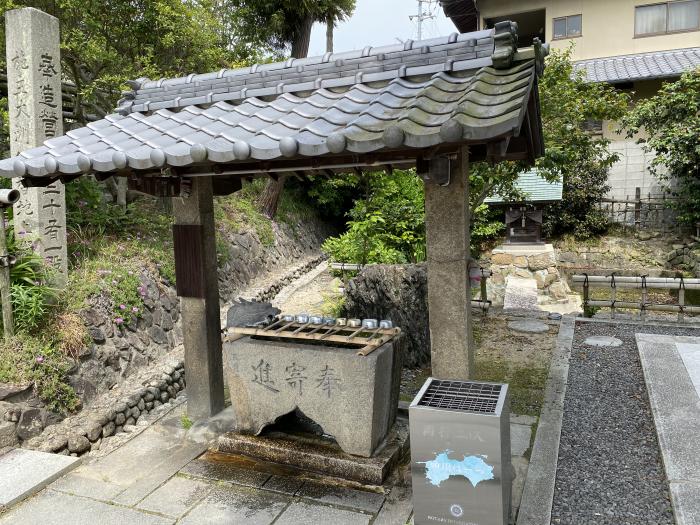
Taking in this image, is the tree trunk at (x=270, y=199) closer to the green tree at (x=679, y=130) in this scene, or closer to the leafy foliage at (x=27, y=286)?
the leafy foliage at (x=27, y=286)

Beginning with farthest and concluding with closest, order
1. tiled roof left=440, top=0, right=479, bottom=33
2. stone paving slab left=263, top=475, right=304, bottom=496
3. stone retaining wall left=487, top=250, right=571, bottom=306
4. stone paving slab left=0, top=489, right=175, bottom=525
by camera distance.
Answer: tiled roof left=440, top=0, right=479, bottom=33, stone retaining wall left=487, top=250, right=571, bottom=306, stone paving slab left=263, top=475, right=304, bottom=496, stone paving slab left=0, top=489, right=175, bottom=525

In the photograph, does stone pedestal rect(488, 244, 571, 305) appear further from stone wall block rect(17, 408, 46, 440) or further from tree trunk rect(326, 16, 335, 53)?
stone wall block rect(17, 408, 46, 440)

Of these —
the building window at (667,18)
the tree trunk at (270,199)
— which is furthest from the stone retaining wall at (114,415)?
the building window at (667,18)

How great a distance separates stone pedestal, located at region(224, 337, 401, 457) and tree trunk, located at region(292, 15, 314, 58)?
14.9 m

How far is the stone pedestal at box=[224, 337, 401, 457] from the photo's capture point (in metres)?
4.64

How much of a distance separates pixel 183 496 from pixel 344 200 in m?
18.2

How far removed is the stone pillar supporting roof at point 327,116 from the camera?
3.39 metres

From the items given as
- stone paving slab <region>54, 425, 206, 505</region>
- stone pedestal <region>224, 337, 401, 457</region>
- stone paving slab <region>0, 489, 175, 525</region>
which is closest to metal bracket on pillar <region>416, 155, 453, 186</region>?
stone pedestal <region>224, 337, 401, 457</region>

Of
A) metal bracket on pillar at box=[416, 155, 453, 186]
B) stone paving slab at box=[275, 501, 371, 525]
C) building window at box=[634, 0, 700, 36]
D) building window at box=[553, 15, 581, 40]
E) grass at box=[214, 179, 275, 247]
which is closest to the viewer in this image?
metal bracket on pillar at box=[416, 155, 453, 186]

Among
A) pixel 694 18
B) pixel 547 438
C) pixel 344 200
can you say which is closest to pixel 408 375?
Result: pixel 547 438

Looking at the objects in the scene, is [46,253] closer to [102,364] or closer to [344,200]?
[102,364]

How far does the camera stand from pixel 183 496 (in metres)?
4.52

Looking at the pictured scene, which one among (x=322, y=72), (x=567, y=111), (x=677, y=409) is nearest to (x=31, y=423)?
(x=322, y=72)

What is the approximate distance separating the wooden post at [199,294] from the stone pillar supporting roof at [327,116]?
17.9 inches
